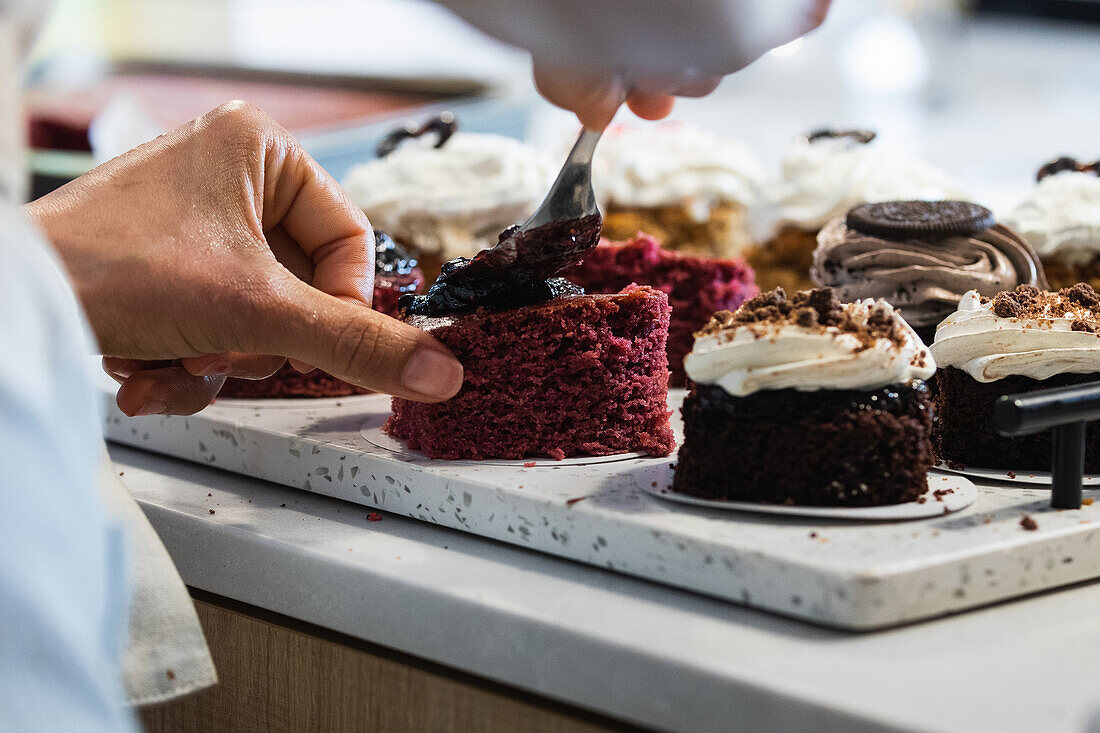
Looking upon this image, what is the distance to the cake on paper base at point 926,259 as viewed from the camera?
5.66 ft

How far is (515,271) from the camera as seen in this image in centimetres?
141

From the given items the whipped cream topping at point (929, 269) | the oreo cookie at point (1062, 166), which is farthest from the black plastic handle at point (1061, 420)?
the oreo cookie at point (1062, 166)

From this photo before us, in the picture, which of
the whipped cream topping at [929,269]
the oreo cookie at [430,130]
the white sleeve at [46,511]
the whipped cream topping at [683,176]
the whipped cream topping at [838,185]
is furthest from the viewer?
the whipped cream topping at [683,176]

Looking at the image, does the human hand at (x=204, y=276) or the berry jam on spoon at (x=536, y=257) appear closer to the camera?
the human hand at (x=204, y=276)

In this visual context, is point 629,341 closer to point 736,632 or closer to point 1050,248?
point 736,632

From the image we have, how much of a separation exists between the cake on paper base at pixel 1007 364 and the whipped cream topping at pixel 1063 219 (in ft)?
2.15

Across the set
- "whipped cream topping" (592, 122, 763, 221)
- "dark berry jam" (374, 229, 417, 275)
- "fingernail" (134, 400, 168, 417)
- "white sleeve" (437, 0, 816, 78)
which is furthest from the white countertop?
"whipped cream topping" (592, 122, 763, 221)

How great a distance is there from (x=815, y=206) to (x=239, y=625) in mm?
1473

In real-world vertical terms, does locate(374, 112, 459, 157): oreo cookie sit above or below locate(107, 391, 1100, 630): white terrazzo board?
above

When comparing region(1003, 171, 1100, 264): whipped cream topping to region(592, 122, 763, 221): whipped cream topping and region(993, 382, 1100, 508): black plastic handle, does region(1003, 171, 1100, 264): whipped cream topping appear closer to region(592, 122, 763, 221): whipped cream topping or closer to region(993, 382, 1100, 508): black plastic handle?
region(592, 122, 763, 221): whipped cream topping

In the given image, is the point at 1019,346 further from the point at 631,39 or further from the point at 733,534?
the point at 631,39

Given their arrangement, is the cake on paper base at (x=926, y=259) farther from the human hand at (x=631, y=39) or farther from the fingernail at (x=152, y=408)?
the fingernail at (x=152, y=408)

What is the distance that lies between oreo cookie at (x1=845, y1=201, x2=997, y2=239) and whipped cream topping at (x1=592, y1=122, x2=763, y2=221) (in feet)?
1.91

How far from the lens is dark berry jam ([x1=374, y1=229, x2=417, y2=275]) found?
1890 mm
